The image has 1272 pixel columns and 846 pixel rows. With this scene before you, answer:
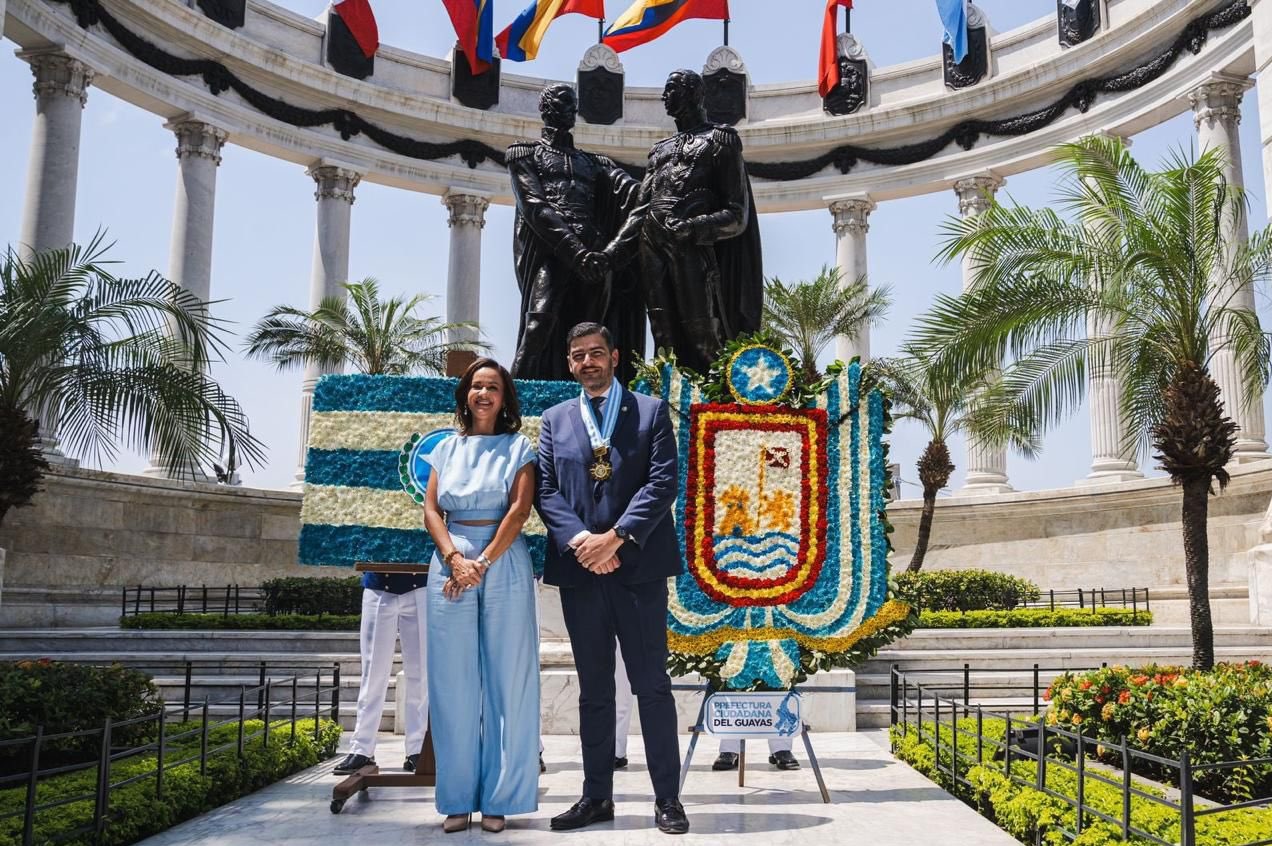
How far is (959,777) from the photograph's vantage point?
27.3 feet

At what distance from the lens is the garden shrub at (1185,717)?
9.05m

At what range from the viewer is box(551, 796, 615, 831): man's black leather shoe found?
667 cm

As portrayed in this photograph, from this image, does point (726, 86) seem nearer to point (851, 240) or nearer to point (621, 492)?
point (851, 240)

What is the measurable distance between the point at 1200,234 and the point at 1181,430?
292cm

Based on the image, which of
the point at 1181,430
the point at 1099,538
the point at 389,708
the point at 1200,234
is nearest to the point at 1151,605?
the point at 1099,538

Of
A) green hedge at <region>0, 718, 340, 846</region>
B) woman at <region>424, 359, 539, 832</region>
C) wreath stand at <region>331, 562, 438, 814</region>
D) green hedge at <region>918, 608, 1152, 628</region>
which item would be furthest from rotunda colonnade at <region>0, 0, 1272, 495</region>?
woman at <region>424, 359, 539, 832</region>

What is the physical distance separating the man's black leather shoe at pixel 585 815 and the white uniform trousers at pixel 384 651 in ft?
6.04

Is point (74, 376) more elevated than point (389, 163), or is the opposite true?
point (389, 163)

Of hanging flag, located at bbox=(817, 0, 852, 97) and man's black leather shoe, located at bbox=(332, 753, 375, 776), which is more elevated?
hanging flag, located at bbox=(817, 0, 852, 97)

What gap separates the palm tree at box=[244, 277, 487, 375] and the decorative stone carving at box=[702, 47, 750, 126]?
13.4 meters

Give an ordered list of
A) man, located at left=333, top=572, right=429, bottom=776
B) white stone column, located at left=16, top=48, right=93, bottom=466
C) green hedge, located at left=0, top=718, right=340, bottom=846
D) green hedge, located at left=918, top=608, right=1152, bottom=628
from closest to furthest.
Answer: green hedge, located at left=0, top=718, right=340, bottom=846
man, located at left=333, top=572, right=429, bottom=776
green hedge, located at left=918, top=608, right=1152, bottom=628
white stone column, located at left=16, top=48, right=93, bottom=466

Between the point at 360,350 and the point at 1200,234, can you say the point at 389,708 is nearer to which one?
the point at 1200,234

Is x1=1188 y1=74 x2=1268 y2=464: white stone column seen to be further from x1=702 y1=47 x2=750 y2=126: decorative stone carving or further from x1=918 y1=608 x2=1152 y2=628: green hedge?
x1=702 y1=47 x2=750 y2=126: decorative stone carving

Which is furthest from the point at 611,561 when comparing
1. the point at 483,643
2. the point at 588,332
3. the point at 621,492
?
the point at 588,332
